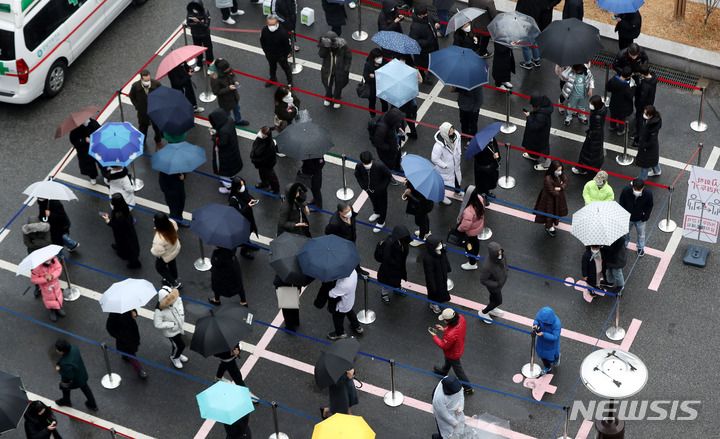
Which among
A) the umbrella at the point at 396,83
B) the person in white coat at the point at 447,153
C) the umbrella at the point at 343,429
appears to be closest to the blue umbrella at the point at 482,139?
the person in white coat at the point at 447,153

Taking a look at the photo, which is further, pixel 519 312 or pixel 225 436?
pixel 519 312

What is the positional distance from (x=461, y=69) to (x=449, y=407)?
7.54 m

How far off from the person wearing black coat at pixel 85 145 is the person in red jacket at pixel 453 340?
760 centimetres

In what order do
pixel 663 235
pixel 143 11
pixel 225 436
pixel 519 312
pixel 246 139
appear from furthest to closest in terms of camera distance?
pixel 143 11, pixel 246 139, pixel 663 235, pixel 519 312, pixel 225 436

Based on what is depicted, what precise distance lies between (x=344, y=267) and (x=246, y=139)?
19.3 ft

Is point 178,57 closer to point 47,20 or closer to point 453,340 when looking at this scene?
point 47,20

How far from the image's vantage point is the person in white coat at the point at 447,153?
65.5 feet

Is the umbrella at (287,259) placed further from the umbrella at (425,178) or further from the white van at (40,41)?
the white van at (40,41)

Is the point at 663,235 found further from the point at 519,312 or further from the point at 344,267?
the point at 344,267

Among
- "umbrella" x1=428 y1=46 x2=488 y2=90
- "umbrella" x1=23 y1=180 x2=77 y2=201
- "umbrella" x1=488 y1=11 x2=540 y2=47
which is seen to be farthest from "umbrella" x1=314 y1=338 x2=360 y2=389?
"umbrella" x1=488 y1=11 x2=540 y2=47

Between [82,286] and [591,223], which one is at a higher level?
[591,223]

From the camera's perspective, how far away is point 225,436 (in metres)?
17.4

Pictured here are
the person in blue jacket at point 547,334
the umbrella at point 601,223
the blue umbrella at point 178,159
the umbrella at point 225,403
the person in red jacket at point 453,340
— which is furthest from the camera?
the blue umbrella at point 178,159

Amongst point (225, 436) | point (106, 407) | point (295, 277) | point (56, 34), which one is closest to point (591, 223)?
point (295, 277)
